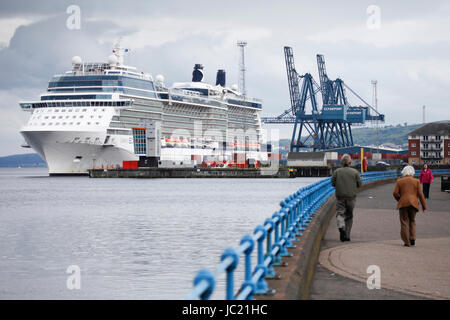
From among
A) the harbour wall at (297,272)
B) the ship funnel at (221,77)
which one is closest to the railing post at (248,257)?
the harbour wall at (297,272)

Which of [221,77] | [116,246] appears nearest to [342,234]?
[116,246]

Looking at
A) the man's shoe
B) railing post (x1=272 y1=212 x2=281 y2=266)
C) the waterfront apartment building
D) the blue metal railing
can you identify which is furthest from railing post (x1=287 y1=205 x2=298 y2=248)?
the waterfront apartment building

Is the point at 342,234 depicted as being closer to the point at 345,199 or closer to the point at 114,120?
the point at 345,199

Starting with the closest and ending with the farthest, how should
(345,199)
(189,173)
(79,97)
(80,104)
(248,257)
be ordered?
(248,257)
(345,199)
(80,104)
(79,97)
(189,173)

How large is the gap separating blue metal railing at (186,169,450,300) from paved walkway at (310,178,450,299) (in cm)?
77

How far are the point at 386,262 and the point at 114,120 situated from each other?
267ft

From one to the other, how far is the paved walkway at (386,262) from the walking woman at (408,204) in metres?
0.29

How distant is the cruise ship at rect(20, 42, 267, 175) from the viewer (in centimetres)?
8844

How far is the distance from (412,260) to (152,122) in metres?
82.6

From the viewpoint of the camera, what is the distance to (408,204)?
14.2 metres

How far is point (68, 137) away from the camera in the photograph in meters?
86.8

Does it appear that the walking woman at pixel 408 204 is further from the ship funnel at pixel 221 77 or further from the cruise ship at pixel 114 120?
the ship funnel at pixel 221 77

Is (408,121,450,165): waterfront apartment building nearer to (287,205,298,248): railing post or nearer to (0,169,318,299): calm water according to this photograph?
(0,169,318,299): calm water

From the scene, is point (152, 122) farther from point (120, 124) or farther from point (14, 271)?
point (14, 271)
